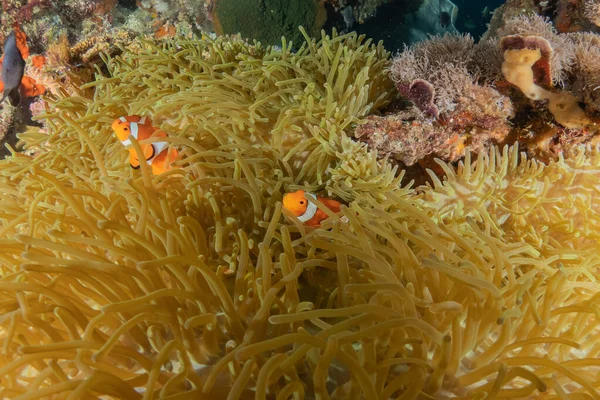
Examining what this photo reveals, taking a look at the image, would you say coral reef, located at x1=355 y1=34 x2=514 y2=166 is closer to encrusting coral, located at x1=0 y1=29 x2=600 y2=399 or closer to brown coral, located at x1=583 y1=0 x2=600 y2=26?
encrusting coral, located at x1=0 y1=29 x2=600 y2=399

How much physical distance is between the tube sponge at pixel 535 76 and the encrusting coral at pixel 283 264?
0.47 ft

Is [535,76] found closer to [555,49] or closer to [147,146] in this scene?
[555,49]

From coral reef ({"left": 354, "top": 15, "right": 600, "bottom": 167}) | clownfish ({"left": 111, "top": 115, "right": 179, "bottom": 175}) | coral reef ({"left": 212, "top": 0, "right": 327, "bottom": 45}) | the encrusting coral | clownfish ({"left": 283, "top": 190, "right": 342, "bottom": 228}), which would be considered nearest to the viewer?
the encrusting coral

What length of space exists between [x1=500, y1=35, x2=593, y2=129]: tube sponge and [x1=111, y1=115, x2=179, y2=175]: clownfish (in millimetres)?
1351

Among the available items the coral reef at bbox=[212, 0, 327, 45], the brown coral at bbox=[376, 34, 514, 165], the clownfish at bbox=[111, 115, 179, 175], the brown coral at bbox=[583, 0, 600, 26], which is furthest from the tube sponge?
the coral reef at bbox=[212, 0, 327, 45]

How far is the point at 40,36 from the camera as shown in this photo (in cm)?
453

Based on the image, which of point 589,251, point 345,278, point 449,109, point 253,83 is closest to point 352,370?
point 345,278

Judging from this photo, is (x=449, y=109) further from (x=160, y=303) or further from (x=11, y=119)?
(x=11, y=119)

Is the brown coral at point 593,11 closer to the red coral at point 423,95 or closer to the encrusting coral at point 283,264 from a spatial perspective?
the encrusting coral at point 283,264

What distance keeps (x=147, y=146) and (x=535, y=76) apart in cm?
155

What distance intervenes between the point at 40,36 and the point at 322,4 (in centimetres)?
322

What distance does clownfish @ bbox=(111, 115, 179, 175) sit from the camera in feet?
5.02

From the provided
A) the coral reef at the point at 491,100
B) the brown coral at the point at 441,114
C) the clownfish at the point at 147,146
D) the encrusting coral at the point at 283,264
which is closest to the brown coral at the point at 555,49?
the coral reef at the point at 491,100

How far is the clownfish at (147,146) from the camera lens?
153 cm
